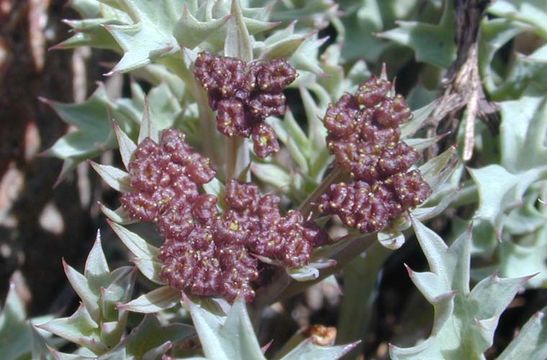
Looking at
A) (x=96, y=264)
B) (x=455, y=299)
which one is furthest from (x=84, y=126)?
(x=455, y=299)

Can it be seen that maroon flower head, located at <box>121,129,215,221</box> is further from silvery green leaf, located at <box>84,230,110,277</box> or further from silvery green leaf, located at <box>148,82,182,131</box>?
silvery green leaf, located at <box>148,82,182,131</box>

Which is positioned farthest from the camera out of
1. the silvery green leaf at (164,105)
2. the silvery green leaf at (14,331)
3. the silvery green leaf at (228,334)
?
the silvery green leaf at (164,105)

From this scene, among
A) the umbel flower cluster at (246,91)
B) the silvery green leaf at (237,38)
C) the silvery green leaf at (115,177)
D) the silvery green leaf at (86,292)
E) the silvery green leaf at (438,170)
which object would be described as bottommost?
the silvery green leaf at (86,292)

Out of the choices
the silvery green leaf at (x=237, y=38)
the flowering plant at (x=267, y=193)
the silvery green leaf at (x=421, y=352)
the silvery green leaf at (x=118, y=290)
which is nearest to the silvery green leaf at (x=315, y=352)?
the flowering plant at (x=267, y=193)

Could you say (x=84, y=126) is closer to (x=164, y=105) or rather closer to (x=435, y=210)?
(x=164, y=105)

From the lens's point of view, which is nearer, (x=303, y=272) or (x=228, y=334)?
(x=228, y=334)

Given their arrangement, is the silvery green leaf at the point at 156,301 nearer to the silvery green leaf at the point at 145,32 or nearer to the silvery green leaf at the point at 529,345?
the silvery green leaf at the point at 145,32

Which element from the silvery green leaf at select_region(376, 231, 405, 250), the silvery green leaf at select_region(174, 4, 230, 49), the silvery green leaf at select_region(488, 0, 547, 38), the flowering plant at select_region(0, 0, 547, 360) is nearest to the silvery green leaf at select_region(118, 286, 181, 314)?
the flowering plant at select_region(0, 0, 547, 360)

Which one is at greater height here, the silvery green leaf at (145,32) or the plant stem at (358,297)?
the silvery green leaf at (145,32)
